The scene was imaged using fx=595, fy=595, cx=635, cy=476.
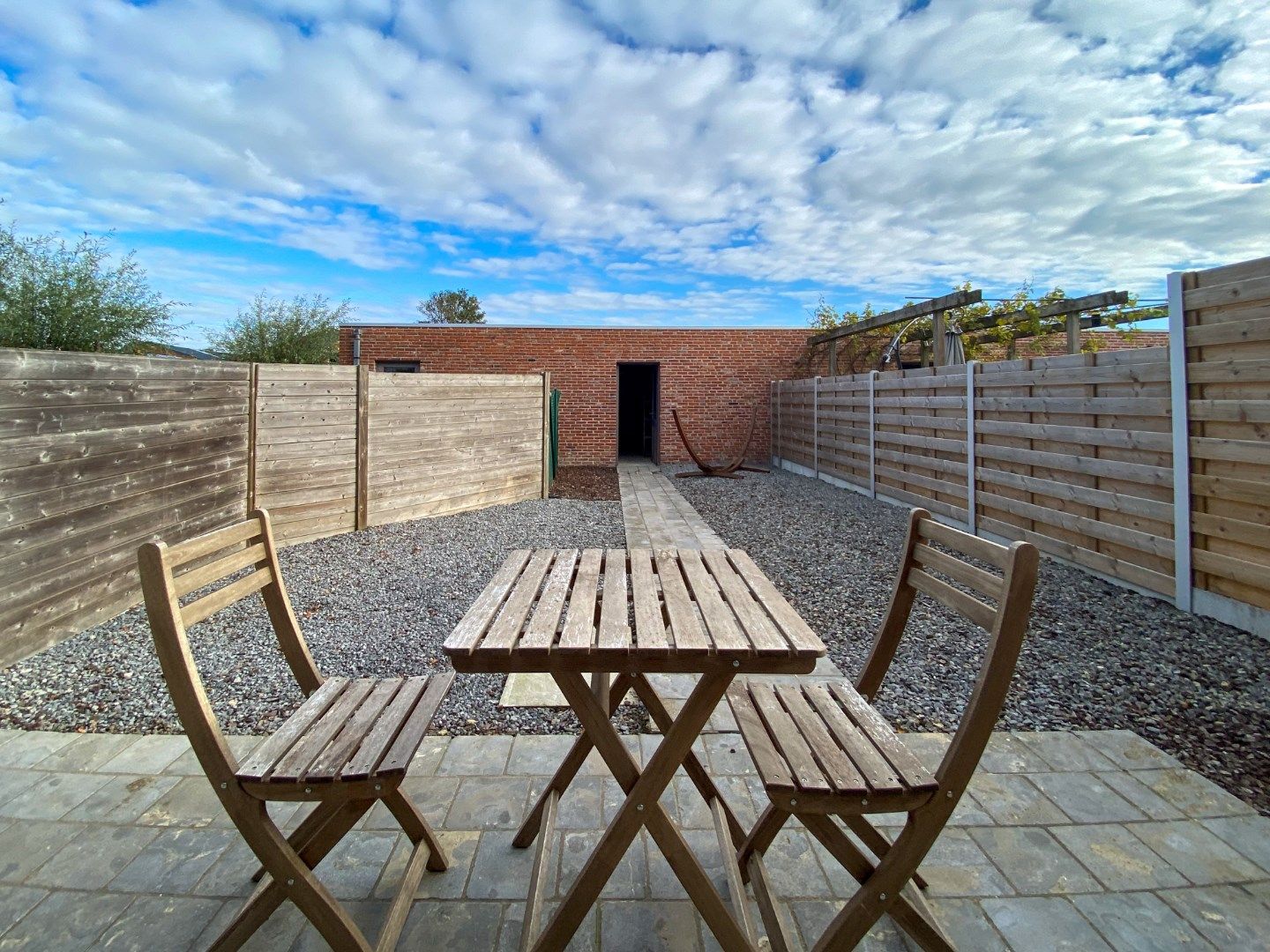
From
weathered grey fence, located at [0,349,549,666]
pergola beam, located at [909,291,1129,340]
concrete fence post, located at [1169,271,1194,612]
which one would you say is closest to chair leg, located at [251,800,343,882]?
weathered grey fence, located at [0,349,549,666]

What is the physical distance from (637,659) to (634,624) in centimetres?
16

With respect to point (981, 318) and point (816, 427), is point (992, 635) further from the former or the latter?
point (981, 318)

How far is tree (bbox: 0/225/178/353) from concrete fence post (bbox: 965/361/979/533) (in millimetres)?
9940

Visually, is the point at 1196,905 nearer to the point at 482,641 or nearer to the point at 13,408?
the point at 482,641

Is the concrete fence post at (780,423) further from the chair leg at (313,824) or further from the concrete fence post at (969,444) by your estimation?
the chair leg at (313,824)

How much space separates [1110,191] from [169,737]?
10417 millimetres

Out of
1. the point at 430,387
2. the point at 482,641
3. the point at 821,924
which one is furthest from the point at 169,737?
the point at 430,387

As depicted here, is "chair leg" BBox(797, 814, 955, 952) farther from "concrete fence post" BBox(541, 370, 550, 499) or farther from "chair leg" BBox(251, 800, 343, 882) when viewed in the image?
"concrete fence post" BBox(541, 370, 550, 499)

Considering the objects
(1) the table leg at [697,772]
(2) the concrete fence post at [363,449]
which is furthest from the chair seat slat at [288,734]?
(2) the concrete fence post at [363,449]

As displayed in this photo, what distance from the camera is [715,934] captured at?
1207 millimetres

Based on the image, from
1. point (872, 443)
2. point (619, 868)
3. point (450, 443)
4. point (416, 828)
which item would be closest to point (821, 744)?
point (619, 868)

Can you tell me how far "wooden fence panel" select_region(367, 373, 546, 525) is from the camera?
6055 mm

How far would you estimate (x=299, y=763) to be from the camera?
1.20m

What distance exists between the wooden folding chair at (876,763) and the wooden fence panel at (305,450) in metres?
4.98
